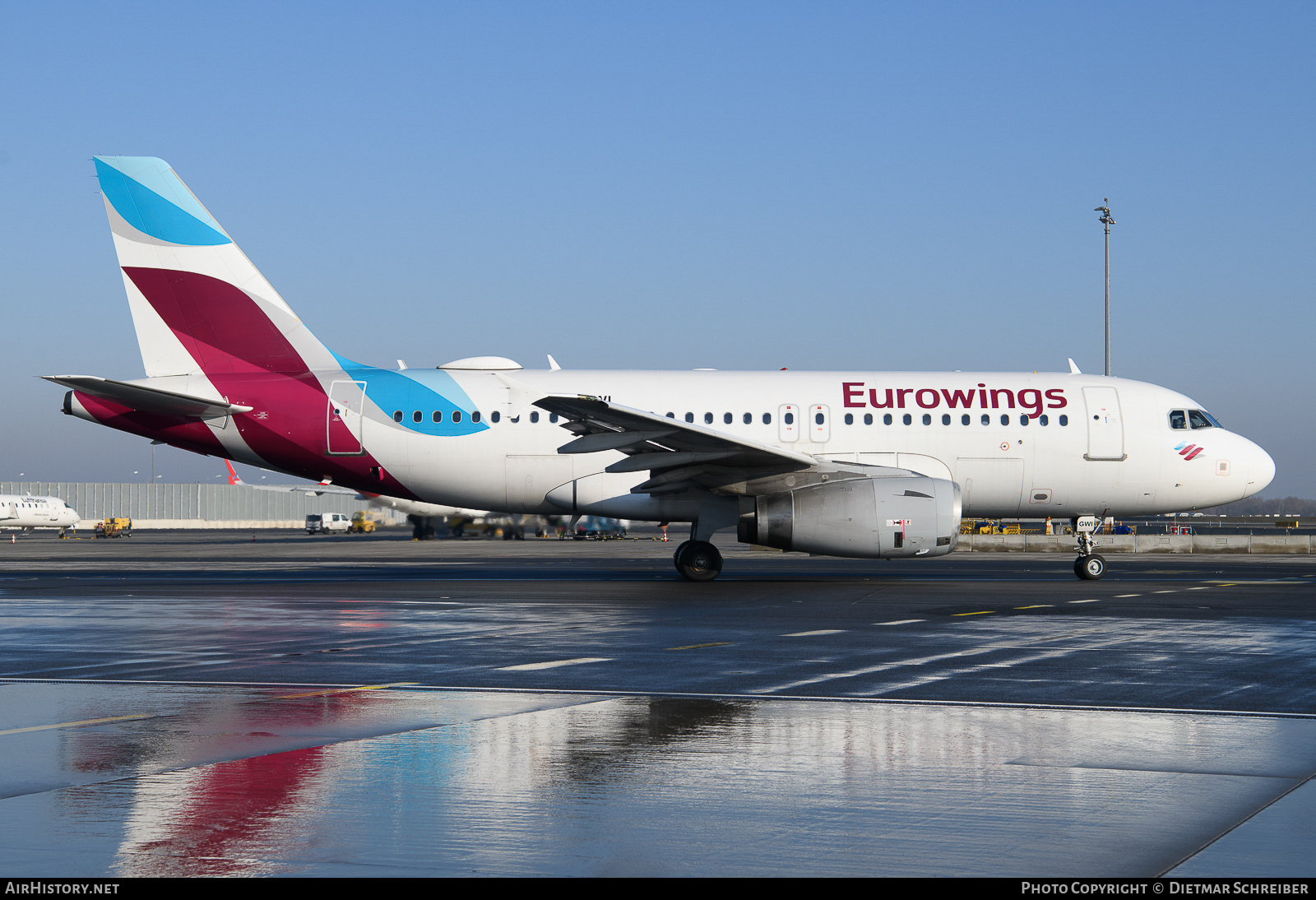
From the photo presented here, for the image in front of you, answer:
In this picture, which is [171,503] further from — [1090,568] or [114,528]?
[1090,568]

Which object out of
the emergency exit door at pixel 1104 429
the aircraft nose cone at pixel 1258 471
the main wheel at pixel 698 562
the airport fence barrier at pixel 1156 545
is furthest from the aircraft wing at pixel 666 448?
the airport fence barrier at pixel 1156 545

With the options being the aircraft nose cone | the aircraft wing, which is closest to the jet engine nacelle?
the aircraft wing

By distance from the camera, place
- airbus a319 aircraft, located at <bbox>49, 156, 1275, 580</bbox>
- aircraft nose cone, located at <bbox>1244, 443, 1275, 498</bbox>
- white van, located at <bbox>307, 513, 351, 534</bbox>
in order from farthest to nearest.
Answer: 1. white van, located at <bbox>307, 513, 351, 534</bbox>
2. aircraft nose cone, located at <bbox>1244, 443, 1275, 498</bbox>
3. airbus a319 aircraft, located at <bbox>49, 156, 1275, 580</bbox>

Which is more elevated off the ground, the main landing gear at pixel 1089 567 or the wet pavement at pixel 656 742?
the main landing gear at pixel 1089 567

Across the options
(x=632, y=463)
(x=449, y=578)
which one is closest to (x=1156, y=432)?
(x=632, y=463)

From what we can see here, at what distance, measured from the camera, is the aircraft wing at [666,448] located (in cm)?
1995

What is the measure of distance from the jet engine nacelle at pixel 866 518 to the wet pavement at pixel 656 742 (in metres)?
4.74

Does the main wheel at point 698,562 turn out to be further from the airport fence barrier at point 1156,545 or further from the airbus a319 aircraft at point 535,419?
the airport fence barrier at point 1156,545

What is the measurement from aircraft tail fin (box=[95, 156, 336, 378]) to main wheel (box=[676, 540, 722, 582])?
27.3 ft

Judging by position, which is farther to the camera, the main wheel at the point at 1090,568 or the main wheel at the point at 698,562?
the main wheel at the point at 1090,568

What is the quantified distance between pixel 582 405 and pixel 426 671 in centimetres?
1003

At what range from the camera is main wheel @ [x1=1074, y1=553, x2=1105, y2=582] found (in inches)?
942

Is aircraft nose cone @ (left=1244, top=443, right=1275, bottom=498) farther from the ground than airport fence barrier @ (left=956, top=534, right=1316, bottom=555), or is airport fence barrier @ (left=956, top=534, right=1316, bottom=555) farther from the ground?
aircraft nose cone @ (left=1244, top=443, right=1275, bottom=498)

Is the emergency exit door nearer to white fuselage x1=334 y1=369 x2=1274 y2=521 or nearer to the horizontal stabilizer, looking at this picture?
white fuselage x1=334 y1=369 x2=1274 y2=521
